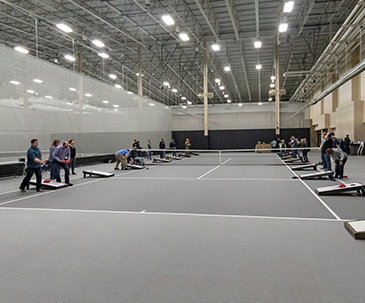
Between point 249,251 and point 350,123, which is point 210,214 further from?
point 350,123

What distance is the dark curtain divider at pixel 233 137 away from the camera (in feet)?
130

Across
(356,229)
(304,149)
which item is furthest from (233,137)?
(356,229)

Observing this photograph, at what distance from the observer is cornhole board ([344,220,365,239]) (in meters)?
4.25

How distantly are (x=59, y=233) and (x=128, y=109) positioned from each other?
66.9 feet

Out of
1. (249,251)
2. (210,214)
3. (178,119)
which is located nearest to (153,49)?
(178,119)

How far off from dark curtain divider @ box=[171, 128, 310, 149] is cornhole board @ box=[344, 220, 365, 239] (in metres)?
35.9

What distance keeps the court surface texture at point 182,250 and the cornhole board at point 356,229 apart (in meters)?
0.09

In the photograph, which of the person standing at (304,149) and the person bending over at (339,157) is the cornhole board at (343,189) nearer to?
the person bending over at (339,157)

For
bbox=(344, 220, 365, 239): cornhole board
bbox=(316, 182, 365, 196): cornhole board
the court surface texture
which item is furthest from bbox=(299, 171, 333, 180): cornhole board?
bbox=(344, 220, 365, 239): cornhole board

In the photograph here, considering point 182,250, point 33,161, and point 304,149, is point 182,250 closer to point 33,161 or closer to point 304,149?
point 33,161

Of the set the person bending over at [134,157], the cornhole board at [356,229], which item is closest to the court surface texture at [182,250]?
the cornhole board at [356,229]

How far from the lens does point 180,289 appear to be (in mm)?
2939

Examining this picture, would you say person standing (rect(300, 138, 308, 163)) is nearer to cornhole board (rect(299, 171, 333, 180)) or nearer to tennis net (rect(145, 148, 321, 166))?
tennis net (rect(145, 148, 321, 166))

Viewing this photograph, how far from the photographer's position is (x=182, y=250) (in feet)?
13.2
